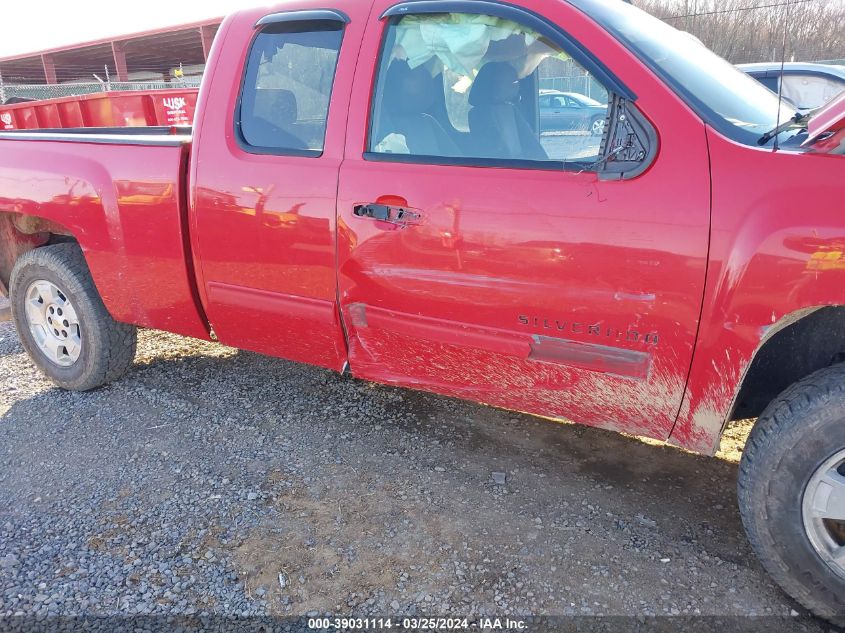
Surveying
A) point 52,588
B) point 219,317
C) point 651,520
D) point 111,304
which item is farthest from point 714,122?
point 111,304

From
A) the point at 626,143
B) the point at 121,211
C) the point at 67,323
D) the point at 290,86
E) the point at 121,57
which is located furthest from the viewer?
the point at 121,57

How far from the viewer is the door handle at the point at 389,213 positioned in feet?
8.43

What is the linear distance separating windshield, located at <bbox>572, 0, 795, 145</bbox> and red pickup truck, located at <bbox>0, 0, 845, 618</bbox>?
0.02 meters

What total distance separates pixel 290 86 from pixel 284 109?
11 centimetres

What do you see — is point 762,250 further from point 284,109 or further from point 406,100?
point 284,109

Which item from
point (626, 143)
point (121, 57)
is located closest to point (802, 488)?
point (626, 143)

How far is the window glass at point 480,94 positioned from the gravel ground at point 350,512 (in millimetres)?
1474

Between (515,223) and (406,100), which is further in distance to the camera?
(406,100)

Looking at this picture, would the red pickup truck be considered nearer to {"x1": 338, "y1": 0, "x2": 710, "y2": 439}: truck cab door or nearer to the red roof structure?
{"x1": 338, "y1": 0, "x2": 710, "y2": 439}: truck cab door

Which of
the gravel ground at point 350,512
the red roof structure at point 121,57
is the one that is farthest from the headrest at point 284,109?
the red roof structure at point 121,57

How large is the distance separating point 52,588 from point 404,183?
2011 mm

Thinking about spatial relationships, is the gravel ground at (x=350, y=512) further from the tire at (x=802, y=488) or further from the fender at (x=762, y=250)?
the fender at (x=762, y=250)

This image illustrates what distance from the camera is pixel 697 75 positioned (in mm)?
2475

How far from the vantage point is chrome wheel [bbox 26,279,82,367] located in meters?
3.92
